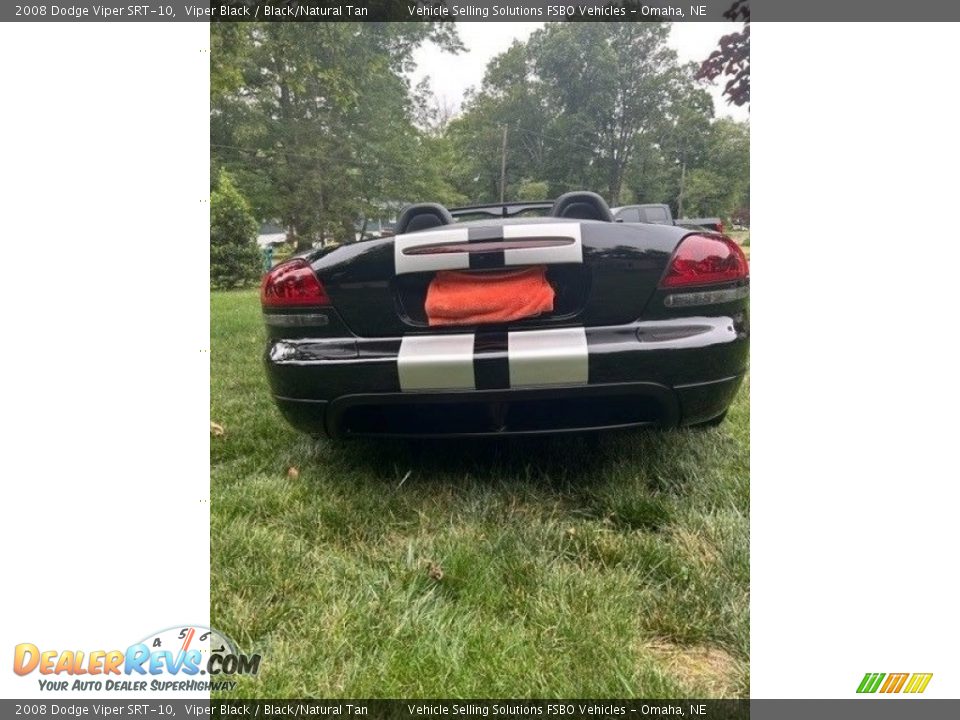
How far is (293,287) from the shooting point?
5.22ft

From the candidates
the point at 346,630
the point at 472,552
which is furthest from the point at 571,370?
the point at 346,630

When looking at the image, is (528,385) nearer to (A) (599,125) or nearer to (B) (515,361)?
(B) (515,361)

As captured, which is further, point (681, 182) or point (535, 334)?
point (681, 182)

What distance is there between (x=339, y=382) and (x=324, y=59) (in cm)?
126

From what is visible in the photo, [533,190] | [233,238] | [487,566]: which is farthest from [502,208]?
[487,566]

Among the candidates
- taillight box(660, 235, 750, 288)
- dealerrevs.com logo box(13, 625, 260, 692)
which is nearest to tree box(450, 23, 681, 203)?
taillight box(660, 235, 750, 288)

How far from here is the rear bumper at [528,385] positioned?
4.66 feet

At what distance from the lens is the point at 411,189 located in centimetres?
211

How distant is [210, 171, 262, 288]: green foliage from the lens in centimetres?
166

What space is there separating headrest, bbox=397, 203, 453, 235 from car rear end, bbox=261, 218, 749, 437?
408 millimetres

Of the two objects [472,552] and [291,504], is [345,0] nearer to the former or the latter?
[291,504]

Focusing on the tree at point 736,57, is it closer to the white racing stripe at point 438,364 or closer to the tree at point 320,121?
the tree at point 320,121

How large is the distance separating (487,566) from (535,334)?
0.64 m

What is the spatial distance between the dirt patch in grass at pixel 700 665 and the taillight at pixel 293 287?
1.26 meters
